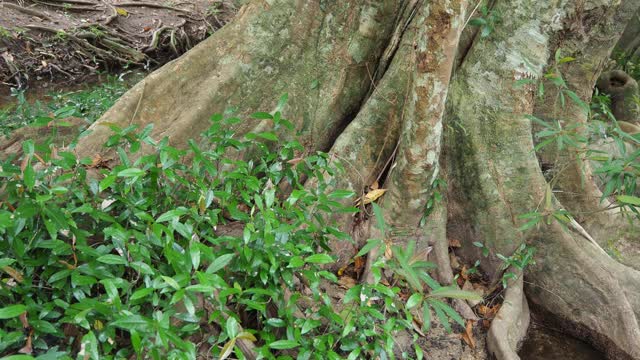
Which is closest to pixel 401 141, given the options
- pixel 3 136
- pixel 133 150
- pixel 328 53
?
pixel 328 53

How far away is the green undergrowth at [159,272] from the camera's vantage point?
75.9 inches

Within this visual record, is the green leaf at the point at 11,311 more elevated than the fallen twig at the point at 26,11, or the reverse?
the green leaf at the point at 11,311

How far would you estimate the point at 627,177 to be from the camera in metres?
3.00

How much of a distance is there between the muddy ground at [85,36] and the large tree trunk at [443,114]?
4337 millimetres

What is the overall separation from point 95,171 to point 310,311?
4.41 feet

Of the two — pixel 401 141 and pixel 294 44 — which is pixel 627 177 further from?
pixel 294 44

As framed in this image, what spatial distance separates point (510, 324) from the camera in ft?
10.6

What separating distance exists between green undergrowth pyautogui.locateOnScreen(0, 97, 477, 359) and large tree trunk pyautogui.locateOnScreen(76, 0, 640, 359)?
0.84 metres

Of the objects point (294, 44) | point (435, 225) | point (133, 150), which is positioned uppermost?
point (294, 44)

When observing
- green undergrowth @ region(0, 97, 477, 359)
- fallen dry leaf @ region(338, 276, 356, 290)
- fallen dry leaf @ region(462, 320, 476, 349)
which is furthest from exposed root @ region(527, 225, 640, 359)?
green undergrowth @ region(0, 97, 477, 359)

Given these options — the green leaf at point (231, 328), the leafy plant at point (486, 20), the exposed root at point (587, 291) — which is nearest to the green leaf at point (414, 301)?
the green leaf at point (231, 328)

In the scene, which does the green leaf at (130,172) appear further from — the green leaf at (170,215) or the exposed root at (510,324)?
the exposed root at (510,324)

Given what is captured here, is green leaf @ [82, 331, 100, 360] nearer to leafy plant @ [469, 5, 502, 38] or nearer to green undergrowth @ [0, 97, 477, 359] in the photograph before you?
green undergrowth @ [0, 97, 477, 359]

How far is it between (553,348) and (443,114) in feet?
5.28
